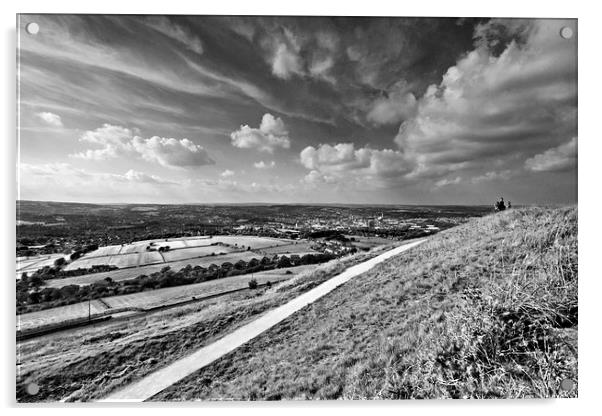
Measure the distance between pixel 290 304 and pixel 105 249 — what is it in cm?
296

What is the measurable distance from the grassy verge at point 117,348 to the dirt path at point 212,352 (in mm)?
94

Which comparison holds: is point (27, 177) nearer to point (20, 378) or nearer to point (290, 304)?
point (20, 378)

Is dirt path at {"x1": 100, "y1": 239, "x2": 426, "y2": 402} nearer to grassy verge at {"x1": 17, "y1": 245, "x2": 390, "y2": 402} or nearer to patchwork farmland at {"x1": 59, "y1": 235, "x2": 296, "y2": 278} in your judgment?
grassy verge at {"x1": 17, "y1": 245, "x2": 390, "y2": 402}

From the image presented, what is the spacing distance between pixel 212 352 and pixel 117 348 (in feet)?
4.05

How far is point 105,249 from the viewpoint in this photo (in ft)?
13.5

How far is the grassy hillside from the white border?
0.25m

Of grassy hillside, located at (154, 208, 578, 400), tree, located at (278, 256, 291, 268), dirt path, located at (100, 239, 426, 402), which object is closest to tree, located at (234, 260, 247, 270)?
tree, located at (278, 256, 291, 268)

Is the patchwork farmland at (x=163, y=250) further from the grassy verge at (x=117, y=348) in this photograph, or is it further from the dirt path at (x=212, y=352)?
the dirt path at (x=212, y=352)

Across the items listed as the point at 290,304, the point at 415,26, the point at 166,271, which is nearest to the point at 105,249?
the point at 166,271

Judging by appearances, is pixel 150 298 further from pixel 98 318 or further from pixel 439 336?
pixel 439 336

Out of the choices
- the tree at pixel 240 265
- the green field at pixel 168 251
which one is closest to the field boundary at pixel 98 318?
the tree at pixel 240 265

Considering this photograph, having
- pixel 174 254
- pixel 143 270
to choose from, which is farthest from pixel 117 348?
pixel 174 254

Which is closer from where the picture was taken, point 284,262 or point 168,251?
point 168,251

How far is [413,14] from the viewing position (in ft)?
12.5
